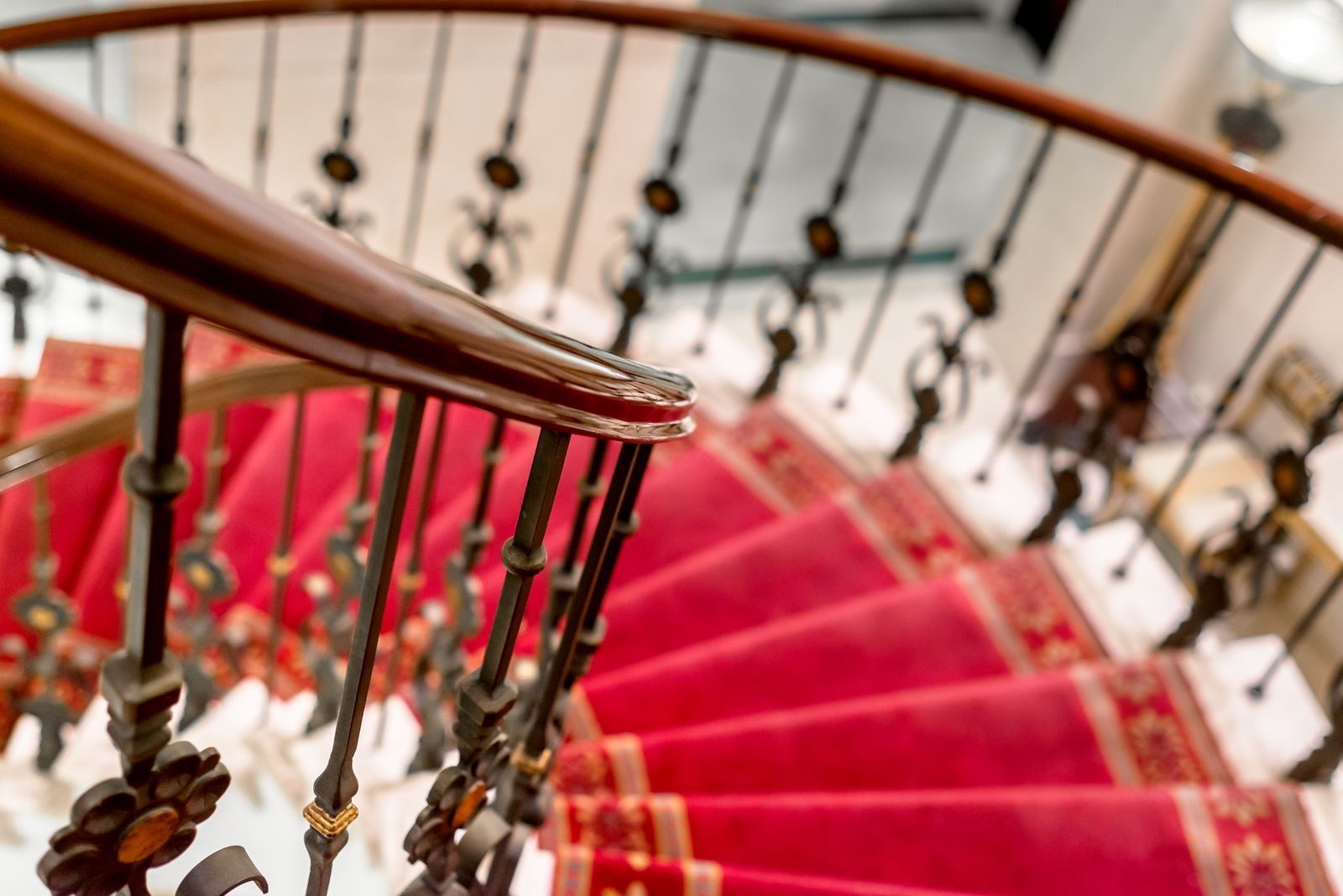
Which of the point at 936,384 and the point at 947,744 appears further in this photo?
the point at 936,384

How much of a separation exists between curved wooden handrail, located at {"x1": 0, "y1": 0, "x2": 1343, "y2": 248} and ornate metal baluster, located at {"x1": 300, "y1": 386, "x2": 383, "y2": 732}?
1.01 m

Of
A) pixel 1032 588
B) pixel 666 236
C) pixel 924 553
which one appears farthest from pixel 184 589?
pixel 666 236

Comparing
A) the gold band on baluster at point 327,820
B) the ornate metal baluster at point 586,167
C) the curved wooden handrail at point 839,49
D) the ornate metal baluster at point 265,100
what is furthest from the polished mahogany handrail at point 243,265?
the ornate metal baluster at point 265,100

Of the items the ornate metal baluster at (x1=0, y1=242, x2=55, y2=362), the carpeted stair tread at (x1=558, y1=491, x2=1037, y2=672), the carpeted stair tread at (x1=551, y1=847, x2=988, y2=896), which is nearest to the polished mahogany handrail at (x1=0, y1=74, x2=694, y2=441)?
the carpeted stair tread at (x1=551, y1=847, x2=988, y2=896)

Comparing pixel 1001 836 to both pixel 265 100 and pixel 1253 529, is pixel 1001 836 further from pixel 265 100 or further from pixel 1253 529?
pixel 265 100

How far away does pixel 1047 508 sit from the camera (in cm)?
257

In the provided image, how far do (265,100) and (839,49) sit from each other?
1.63 m

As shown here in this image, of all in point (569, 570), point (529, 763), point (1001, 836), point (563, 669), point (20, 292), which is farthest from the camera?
point (20, 292)

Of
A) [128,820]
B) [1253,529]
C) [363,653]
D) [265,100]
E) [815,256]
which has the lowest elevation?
[128,820]

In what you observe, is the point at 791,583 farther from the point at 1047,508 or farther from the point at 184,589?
the point at 184,589

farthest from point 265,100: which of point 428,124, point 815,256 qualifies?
point 815,256

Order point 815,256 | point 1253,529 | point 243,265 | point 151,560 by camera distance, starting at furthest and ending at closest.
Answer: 1. point 815,256
2. point 1253,529
3. point 151,560
4. point 243,265

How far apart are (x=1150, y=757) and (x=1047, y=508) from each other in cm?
62

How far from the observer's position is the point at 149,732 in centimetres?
83
